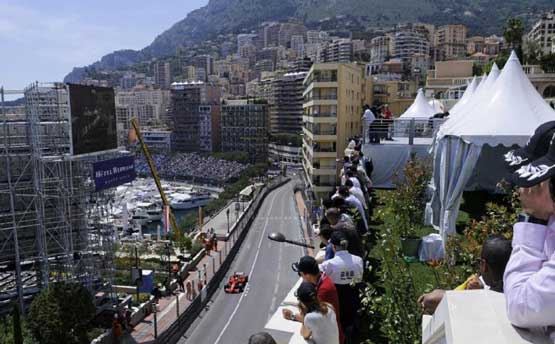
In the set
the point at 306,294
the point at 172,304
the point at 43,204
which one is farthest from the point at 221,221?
the point at 306,294

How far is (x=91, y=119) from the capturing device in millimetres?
19688

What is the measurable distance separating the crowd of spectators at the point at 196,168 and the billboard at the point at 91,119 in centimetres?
6060

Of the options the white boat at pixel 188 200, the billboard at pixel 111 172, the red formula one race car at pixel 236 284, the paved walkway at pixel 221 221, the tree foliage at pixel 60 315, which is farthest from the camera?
the white boat at pixel 188 200

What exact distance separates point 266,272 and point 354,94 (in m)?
18.7

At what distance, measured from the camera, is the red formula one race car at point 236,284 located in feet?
70.7

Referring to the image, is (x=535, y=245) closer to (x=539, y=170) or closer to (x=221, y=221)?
(x=539, y=170)

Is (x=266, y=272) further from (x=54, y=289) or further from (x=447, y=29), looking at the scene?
(x=447, y=29)

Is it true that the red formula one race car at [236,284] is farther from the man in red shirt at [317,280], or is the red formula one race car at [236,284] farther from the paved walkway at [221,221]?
the man in red shirt at [317,280]

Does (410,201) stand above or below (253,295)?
above

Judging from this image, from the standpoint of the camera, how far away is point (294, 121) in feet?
307

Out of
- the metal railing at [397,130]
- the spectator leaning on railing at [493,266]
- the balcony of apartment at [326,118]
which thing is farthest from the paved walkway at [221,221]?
the spectator leaning on railing at [493,266]

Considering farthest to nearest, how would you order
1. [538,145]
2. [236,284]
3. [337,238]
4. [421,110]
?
[421,110]
[236,284]
[337,238]
[538,145]

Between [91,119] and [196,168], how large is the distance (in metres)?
72.4

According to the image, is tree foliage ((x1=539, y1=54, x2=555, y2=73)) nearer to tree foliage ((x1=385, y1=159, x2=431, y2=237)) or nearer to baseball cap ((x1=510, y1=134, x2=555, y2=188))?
tree foliage ((x1=385, y1=159, x2=431, y2=237))
